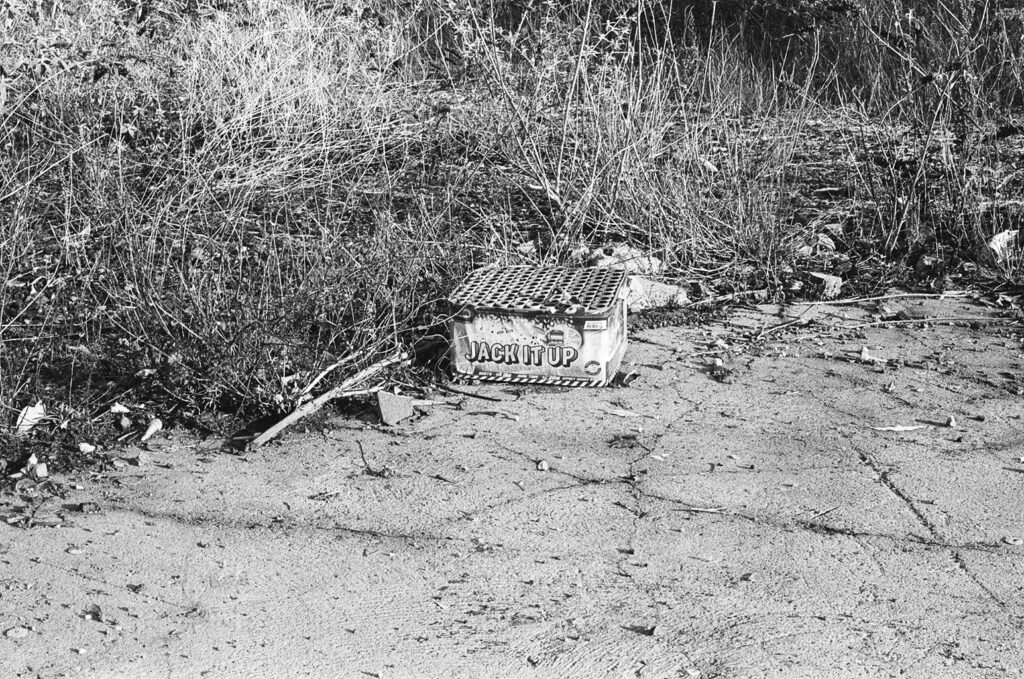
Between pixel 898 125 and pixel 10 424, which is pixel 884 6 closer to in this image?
pixel 898 125

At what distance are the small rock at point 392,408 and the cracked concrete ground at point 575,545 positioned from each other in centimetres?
5

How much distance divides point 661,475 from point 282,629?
136 cm

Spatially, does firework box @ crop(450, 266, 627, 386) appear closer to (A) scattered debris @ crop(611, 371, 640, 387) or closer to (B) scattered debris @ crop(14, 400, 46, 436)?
(A) scattered debris @ crop(611, 371, 640, 387)

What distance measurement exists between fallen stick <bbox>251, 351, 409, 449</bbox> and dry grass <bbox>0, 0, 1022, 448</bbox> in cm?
7

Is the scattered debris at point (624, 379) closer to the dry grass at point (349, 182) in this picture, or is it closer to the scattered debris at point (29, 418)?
the dry grass at point (349, 182)

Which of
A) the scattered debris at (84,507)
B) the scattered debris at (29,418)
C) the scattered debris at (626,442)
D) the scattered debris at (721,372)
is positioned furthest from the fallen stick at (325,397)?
the scattered debris at (721,372)

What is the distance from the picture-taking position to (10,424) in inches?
156

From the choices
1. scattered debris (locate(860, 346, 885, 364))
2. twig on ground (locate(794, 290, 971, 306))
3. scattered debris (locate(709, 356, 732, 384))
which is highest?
scattered debris (locate(860, 346, 885, 364))

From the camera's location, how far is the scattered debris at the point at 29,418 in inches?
156

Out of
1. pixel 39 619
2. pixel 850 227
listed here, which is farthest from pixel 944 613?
pixel 850 227

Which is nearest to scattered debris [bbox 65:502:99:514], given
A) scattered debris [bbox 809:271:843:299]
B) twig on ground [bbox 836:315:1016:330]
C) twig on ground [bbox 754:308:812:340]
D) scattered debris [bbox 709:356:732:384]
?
scattered debris [bbox 709:356:732:384]

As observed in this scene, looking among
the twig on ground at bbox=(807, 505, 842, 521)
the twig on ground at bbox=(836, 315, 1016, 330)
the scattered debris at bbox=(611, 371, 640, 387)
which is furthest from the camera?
the twig on ground at bbox=(836, 315, 1016, 330)

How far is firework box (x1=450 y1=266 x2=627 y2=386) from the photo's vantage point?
431cm

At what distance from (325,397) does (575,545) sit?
130 centimetres
